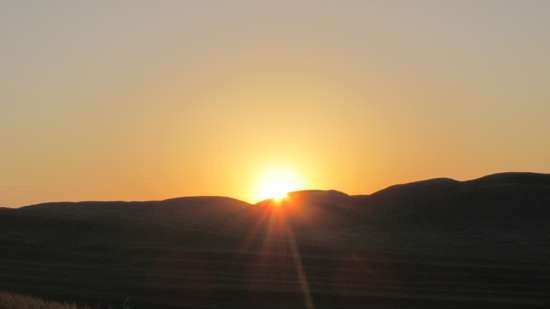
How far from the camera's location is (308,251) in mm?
60094

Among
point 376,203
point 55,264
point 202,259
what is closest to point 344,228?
point 376,203

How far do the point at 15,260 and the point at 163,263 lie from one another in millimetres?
8308

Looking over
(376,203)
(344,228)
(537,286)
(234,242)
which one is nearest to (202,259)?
(234,242)

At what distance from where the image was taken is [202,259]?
52.2 metres

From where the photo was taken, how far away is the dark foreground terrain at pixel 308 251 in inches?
1395

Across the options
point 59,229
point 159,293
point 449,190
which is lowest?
point 159,293

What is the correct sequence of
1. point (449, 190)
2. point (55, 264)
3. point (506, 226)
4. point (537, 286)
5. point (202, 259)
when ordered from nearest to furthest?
point (537, 286) < point (55, 264) < point (202, 259) < point (506, 226) < point (449, 190)

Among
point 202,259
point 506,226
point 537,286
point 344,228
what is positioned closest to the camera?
point 537,286

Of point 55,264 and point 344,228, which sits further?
point 344,228

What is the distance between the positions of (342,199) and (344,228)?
59.9ft

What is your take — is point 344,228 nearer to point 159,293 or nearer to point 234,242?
point 234,242

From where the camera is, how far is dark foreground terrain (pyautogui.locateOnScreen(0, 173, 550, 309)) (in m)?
35.4

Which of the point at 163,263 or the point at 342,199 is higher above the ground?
the point at 342,199

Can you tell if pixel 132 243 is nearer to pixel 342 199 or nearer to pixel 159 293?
pixel 159 293
